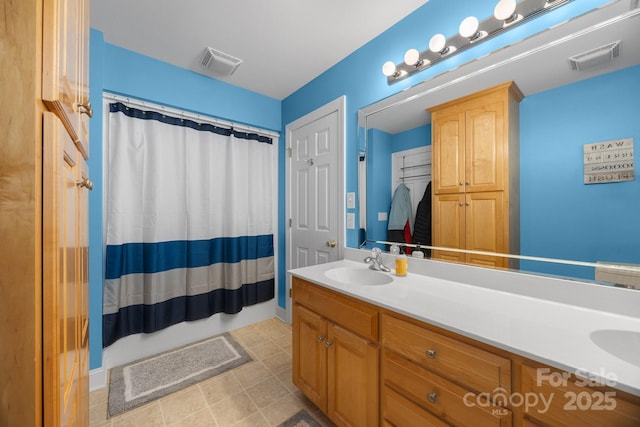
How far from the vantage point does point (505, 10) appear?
3.82 ft

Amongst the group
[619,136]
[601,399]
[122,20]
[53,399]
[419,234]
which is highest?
[122,20]

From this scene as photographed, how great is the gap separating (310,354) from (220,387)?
774 mm

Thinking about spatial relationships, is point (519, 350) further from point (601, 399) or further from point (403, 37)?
point (403, 37)

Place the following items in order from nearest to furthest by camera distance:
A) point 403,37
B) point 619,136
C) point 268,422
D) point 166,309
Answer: point 619,136, point 268,422, point 403,37, point 166,309

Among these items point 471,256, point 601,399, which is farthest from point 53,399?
point 471,256

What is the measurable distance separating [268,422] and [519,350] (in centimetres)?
140

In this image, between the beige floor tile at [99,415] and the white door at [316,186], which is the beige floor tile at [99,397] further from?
the white door at [316,186]

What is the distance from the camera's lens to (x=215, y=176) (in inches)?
94.7

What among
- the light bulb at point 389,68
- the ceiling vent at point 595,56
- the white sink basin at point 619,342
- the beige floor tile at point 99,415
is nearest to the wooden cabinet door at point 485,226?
the white sink basin at point 619,342

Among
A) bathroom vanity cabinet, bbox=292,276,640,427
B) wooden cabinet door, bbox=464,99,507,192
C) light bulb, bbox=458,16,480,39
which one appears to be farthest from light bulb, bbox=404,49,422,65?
bathroom vanity cabinet, bbox=292,276,640,427

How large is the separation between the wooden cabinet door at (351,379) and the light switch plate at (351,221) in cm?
88

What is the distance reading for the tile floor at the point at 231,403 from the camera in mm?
1439

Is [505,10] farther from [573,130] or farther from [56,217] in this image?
[56,217]

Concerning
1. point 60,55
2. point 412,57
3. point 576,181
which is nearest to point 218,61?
point 412,57
